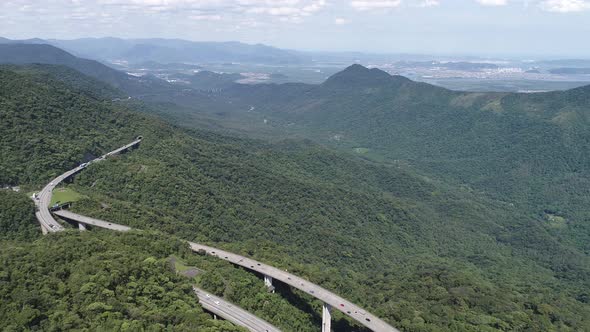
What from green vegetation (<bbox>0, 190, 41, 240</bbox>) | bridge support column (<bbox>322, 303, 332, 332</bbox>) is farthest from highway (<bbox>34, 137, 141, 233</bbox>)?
bridge support column (<bbox>322, 303, 332, 332</bbox>)

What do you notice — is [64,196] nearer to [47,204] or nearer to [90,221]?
[47,204]

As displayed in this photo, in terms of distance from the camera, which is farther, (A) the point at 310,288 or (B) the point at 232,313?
(A) the point at 310,288

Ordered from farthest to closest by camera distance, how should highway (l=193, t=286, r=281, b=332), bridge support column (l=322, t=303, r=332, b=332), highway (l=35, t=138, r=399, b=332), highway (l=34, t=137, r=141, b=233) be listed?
1. highway (l=34, t=137, r=141, b=233)
2. bridge support column (l=322, t=303, r=332, b=332)
3. highway (l=35, t=138, r=399, b=332)
4. highway (l=193, t=286, r=281, b=332)

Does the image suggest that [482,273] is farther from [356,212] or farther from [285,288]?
[285,288]

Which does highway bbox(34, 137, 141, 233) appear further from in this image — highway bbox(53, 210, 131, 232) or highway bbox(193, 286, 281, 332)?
highway bbox(193, 286, 281, 332)

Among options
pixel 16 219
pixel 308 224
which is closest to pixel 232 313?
pixel 16 219

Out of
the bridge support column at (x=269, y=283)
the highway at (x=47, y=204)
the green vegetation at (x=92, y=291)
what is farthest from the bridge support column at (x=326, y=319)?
the highway at (x=47, y=204)
